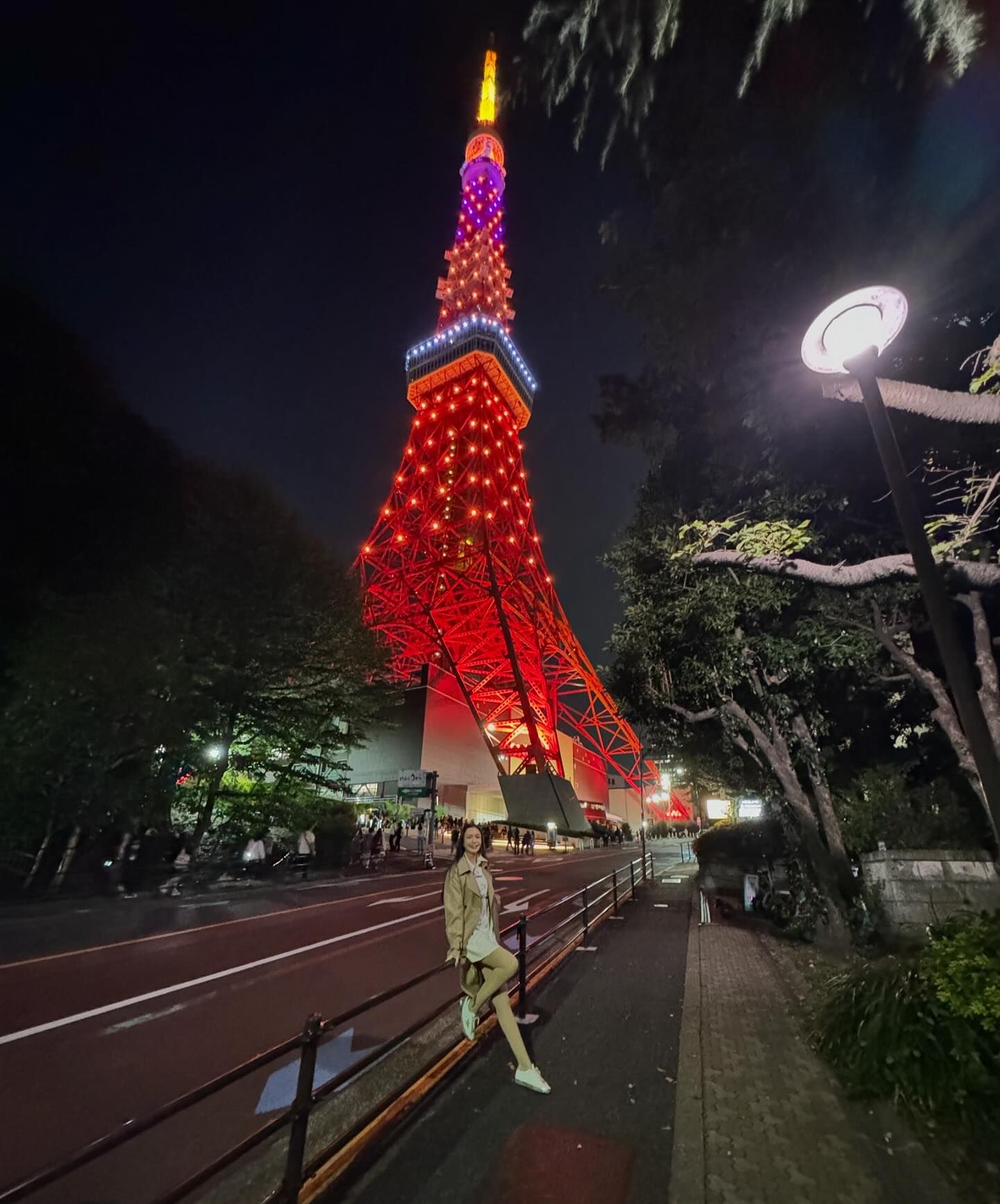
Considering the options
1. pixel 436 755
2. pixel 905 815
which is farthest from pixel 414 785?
pixel 436 755

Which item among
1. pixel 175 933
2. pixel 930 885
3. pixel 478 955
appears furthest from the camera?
pixel 175 933

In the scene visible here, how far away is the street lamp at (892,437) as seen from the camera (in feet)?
9.13

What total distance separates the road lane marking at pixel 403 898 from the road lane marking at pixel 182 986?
2545 mm

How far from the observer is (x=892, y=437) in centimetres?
342

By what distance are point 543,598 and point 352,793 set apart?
1778 centimetres

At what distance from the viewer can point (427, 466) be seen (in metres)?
39.1

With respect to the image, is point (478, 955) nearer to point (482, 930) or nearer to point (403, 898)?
point (482, 930)

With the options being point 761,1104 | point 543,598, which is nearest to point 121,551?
point 761,1104

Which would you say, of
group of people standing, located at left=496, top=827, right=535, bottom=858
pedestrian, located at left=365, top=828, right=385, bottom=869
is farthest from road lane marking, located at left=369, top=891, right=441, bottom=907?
group of people standing, located at left=496, top=827, right=535, bottom=858

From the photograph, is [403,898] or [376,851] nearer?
[403,898]

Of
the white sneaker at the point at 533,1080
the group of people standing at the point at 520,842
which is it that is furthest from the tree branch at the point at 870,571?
the group of people standing at the point at 520,842

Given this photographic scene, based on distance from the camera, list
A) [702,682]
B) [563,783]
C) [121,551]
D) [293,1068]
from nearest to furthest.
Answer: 1. [293,1068]
2. [702,682]
3. [121,551]
4. [563,783]

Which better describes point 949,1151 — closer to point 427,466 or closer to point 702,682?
point 702,682

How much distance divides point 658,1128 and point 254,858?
52.5 ft
